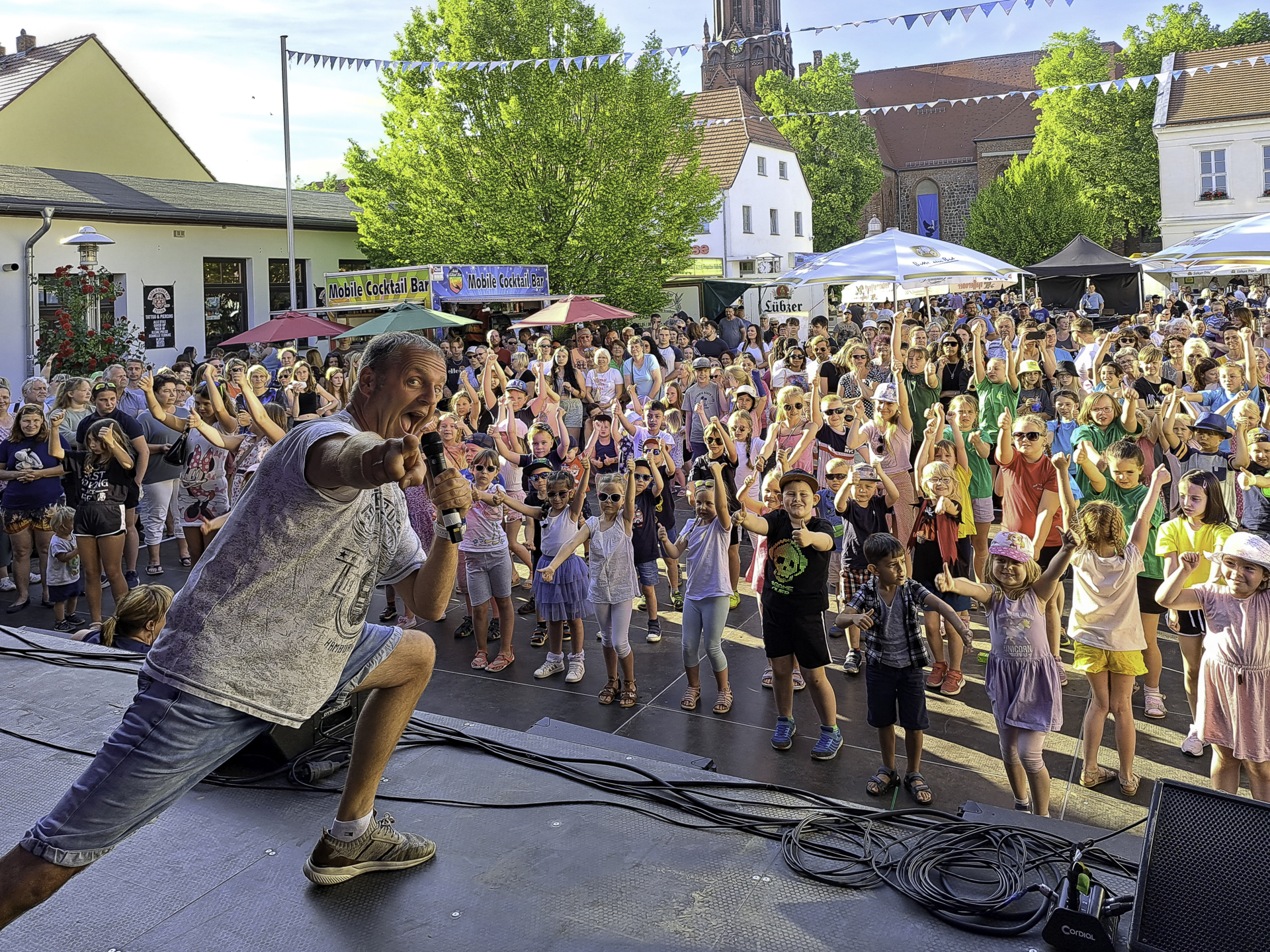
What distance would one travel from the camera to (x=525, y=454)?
29.3ft

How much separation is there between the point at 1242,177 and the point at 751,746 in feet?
144

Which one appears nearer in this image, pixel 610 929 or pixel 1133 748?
pixel 610 929

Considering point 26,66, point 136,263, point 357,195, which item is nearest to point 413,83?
point 357,195

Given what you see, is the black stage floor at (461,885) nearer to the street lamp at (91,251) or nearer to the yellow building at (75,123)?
the street lamp at (91,251)

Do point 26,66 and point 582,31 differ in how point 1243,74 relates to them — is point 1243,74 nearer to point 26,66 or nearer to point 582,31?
point 582,31

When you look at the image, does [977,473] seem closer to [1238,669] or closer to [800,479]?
[800,479]

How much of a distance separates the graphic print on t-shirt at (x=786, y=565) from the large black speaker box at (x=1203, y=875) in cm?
292

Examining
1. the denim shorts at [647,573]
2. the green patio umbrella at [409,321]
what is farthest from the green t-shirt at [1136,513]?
the green patio umbrella at [409,321]

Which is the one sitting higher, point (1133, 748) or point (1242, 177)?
point (1242, 177)

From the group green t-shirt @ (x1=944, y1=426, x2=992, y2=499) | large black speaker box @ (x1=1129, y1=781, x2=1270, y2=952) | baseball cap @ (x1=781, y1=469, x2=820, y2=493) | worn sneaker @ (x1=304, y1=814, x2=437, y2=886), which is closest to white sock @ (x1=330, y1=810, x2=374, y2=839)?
worn sneaker @ (x1=304, y1=814, x2=437, y2=886)

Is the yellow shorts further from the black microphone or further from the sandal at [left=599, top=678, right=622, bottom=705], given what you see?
the black microphone

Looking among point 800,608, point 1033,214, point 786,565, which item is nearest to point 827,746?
point 800,608

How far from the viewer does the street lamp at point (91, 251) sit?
48.2 ft

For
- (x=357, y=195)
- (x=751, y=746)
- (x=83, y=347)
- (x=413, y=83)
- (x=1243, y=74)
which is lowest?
(x=751, y=746)
